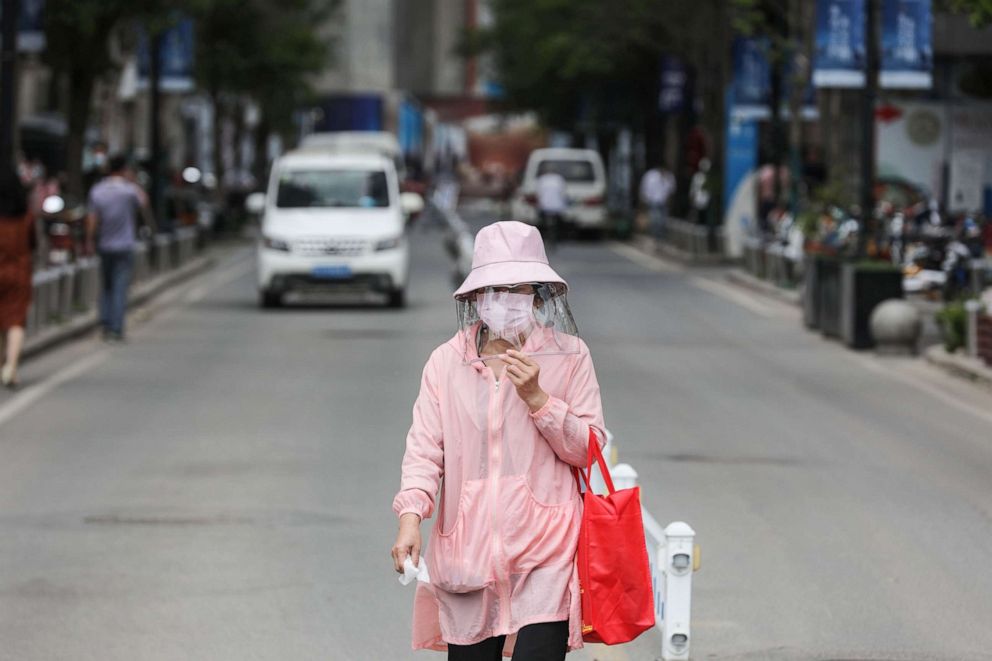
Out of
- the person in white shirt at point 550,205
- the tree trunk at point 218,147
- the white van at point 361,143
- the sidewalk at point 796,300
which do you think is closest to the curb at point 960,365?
the sidewalk at point 796,300

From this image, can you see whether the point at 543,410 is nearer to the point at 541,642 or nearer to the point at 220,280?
the point at 541,642

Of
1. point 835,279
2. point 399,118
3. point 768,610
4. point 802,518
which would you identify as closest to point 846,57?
point 835,279

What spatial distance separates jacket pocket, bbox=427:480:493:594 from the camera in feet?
16.1

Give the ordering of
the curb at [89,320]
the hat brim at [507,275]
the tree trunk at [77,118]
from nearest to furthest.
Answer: the hat brim at [507,275] → the curb at [89,320] → the tree trunk at [77,118]

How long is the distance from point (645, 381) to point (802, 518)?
6985 mm

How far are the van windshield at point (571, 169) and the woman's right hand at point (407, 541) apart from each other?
44.6m

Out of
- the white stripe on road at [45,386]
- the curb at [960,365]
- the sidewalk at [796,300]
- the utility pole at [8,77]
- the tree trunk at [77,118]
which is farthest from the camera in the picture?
the tree trunk at [77,118]

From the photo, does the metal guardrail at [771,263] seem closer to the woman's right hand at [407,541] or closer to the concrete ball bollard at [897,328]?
→ the concrete ball bollard at [897,328]

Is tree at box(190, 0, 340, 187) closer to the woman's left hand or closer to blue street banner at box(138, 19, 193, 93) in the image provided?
blue street banner at box(138, 19, 193, 93)

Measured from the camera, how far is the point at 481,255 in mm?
5031

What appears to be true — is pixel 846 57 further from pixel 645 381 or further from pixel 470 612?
pixel 470 612

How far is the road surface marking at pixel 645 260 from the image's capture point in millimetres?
37875

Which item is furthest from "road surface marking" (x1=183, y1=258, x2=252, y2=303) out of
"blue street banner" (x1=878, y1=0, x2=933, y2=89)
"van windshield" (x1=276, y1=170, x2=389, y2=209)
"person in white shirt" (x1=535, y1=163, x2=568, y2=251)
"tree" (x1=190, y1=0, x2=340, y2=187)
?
"blue street banner" (x1=878, y1=0, x2=933, y2=89)

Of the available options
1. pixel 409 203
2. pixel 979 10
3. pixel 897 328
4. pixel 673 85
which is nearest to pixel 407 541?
pixel 979 10
